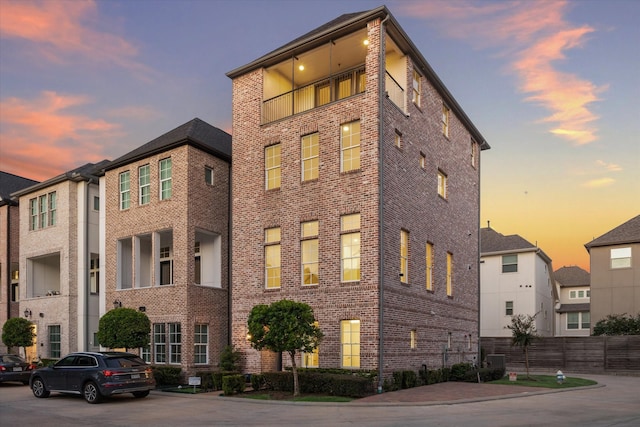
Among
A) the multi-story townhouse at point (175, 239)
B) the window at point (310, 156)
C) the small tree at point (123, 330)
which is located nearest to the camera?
the window at point (310, 156)

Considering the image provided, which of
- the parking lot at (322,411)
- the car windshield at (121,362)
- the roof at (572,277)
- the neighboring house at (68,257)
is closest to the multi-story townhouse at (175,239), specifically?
the neighboring house at (68,257)

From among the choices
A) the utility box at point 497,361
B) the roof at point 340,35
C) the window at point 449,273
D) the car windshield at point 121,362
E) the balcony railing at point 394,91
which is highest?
the roof at point 340,35

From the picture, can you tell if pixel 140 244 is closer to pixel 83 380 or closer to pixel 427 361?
pixel 83 380

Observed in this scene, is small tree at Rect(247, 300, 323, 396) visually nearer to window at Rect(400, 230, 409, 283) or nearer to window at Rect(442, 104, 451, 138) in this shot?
window at Rect(400, 230, 409, 283)

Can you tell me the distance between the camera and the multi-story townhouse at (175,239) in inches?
937

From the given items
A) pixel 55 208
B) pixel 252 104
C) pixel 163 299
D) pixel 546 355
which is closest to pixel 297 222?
pixel 252 104

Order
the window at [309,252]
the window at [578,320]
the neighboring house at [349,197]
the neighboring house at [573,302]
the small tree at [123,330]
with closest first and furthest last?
the neighboring house at [349,197] < the window at [309,252] < the small tree at [123,330] < the window at [578,320] < the neighboring house at [573,302]

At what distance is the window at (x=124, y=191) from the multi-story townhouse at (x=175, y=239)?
0.15 feet

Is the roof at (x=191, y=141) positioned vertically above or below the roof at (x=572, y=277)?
above

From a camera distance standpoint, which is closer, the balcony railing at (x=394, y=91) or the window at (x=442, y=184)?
the balcony railing at (x=394, y=91)

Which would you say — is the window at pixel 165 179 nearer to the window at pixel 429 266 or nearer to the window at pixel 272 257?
the window at pixel 272 257

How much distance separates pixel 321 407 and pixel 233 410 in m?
2.43

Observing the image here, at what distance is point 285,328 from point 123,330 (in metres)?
8.25

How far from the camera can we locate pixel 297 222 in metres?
21.6
